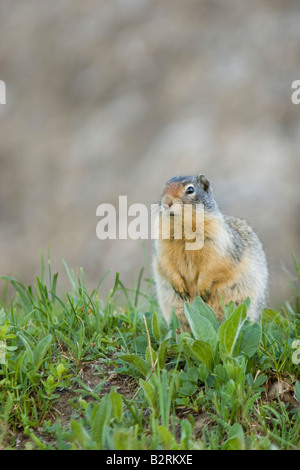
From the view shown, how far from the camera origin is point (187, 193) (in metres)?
4.38

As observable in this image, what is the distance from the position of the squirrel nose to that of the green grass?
0.90 metres

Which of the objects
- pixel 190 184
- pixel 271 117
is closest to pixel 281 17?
pixel 271 117

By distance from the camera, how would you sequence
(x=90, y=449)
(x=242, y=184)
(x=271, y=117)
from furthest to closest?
(x=271, y=117), (x=242, y=184), (x=90, y=449)

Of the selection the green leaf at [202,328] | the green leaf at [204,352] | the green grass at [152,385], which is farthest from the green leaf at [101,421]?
the green leaf at [202,328]

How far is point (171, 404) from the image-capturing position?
9.97 feet

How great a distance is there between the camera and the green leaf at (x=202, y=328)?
3.20 metres

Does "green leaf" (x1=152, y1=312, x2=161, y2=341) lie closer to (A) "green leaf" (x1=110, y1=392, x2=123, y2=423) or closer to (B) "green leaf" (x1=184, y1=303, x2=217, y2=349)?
(B) "green leaf" (x1=184, y1=303, x2=217, y2=349)

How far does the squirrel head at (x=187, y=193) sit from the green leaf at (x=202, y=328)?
1129 mm

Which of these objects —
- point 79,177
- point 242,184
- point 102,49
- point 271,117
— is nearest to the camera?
point 242,184

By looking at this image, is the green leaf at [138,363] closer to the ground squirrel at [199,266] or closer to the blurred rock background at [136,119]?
the ground squirrel at [199,266]

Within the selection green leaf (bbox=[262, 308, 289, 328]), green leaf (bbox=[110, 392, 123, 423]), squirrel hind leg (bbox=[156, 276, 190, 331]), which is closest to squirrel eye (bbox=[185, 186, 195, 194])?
squirrel hind leg (bbox=[156, 276, 190, 331])

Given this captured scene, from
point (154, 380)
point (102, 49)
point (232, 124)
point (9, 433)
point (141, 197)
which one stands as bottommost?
point (9, 433)

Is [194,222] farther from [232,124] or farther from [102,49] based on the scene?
[102,49]

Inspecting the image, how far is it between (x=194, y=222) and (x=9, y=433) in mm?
2014
